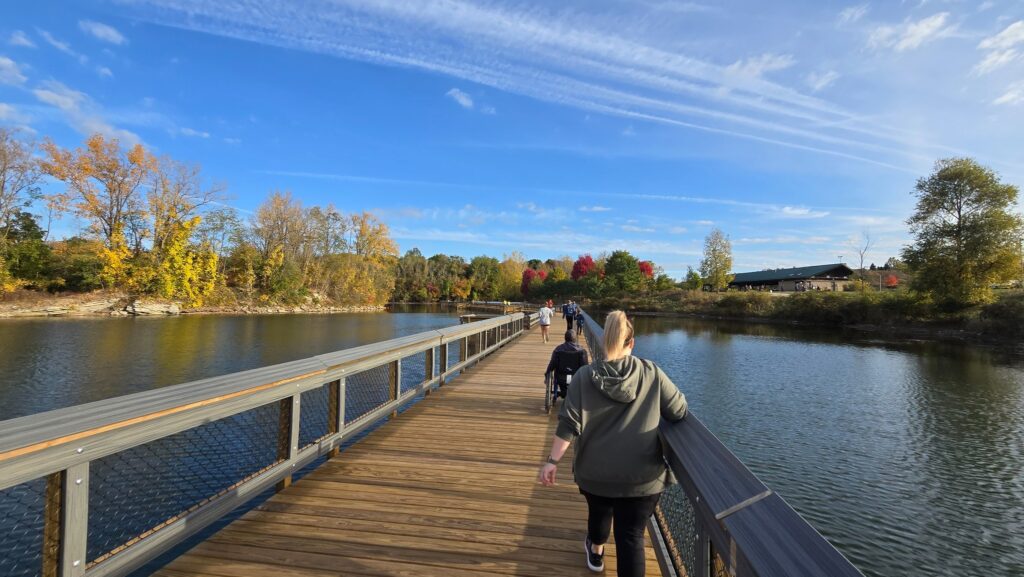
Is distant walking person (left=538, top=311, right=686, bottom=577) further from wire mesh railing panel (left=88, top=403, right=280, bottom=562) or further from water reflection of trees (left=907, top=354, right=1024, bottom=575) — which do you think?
water reflection of trees (left=907, top=354, right=1024, bottom=575)

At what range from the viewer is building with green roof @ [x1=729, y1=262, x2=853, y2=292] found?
5734 cm

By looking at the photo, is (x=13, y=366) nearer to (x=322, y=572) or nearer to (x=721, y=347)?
(x=322, y=572)

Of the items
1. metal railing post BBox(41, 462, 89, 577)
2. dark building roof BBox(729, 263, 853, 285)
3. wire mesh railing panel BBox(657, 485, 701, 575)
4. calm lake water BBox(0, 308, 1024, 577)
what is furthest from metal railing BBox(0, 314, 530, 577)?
dark building roof BBox(729, 263, 853, 285)

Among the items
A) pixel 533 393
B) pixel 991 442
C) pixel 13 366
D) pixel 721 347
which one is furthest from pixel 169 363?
pixel 721 347

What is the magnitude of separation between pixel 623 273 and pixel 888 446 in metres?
53.1

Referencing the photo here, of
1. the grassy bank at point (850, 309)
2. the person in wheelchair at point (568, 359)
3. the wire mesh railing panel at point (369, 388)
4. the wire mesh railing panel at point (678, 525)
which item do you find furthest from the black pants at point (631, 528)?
the grassy bank at point (850, 309)

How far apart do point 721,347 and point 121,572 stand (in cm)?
2573

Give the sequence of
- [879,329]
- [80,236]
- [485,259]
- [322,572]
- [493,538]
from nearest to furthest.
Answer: [322,572]
[493,538]
[879,329]
[80,236]
[485,259]

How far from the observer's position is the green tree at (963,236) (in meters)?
29.7

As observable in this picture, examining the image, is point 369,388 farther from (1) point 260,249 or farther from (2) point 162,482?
(1) point 260,249

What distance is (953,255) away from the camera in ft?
102

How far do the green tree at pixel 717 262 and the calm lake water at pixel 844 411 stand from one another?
108 ft

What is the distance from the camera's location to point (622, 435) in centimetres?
193

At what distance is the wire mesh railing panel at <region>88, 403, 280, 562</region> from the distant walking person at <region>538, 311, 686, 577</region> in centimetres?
339
